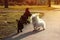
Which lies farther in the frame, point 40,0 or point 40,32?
point 40,0

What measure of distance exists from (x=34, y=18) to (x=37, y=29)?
1046mm

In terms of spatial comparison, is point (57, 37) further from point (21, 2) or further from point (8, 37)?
point (21, 2)

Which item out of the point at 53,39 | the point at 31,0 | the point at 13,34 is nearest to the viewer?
the point at 53,39

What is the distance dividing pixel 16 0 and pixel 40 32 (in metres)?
33.1

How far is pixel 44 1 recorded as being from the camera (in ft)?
151

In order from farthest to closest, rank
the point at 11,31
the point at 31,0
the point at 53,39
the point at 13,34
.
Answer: the point at 31,0 < the point at 11,31 < the point at 13,34 < the point at 53,39

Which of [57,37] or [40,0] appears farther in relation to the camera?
[40,0]

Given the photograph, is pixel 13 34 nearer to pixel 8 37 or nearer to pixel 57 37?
pixel 8 37

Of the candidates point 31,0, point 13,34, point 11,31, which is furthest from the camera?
point 31,0

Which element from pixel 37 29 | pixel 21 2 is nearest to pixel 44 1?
pixel 21 2

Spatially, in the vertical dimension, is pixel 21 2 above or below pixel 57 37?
below

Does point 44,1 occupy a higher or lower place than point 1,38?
lower

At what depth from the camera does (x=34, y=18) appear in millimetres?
13438

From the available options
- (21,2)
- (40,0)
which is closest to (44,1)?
(40,0)
